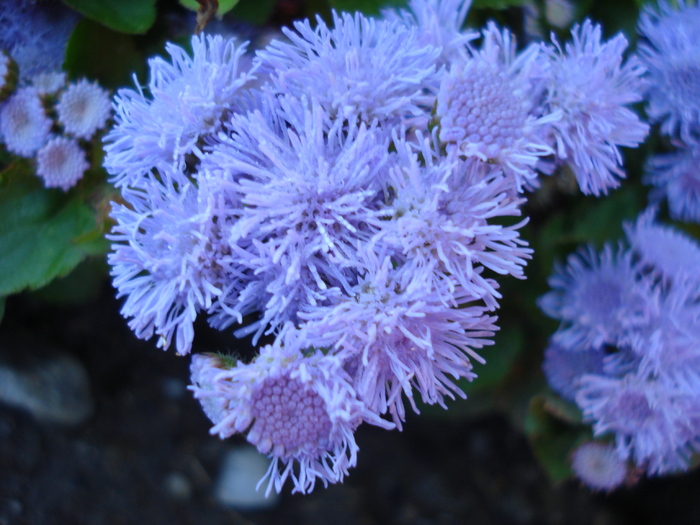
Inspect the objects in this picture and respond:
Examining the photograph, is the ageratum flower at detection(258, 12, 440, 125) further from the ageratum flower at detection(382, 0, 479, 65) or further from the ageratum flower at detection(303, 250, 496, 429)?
the ageratum flower at detection(303, 250, 496, 429)

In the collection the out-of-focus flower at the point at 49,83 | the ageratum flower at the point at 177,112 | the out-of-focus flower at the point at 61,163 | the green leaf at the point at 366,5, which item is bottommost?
the out-of-focus flower at the point at 61,163

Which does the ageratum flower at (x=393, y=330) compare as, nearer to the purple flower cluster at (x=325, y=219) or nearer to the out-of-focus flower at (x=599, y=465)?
the purple flower cluster at (x=325, y=219)

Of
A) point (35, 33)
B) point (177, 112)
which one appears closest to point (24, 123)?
point (35, 33)

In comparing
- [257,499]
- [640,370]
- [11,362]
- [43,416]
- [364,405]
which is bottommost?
[257,499]

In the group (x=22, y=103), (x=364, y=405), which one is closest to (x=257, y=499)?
(x=364, y=405)

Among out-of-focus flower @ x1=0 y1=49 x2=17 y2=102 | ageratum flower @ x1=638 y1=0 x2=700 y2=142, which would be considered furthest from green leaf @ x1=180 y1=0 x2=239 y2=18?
ageratum flower @ x1=638 y1=0 x2=700 y2=142

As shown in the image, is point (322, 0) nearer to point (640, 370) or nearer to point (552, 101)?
point (552, 101)

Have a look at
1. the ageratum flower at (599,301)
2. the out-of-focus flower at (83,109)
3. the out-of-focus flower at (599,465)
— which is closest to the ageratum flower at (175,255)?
the out-of-focus flower at (83,109)
